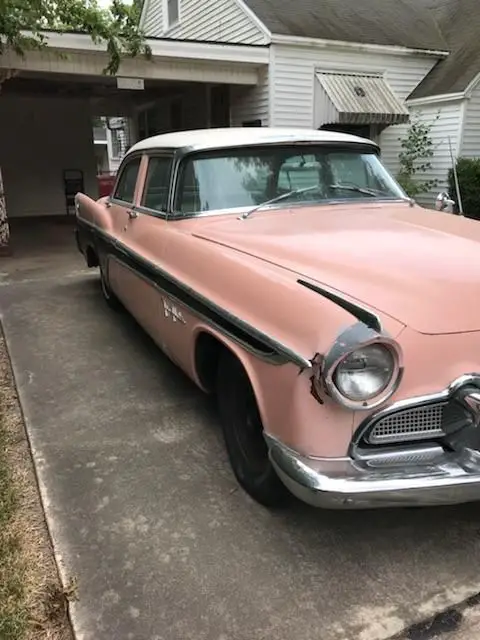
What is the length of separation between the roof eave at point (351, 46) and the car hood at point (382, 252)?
27.7 feet

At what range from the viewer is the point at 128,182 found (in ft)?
16.3

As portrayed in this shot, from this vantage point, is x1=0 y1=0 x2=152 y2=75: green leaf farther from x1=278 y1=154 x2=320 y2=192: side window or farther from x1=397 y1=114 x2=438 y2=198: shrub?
x1=397 y1=114 x2=438 y2=198: shrub

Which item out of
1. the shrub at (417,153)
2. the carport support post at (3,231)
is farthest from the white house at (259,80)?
the carport support post at (3,231)

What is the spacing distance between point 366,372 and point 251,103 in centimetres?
1081

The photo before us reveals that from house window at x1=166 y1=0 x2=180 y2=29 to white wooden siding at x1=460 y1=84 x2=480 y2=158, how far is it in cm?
852

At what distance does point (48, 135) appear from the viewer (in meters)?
14.4

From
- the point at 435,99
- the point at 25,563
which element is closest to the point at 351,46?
the point at 435,99

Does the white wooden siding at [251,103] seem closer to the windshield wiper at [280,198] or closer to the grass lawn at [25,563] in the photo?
the windshield wiper at [280,198]

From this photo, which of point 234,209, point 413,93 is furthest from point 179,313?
point 413,93

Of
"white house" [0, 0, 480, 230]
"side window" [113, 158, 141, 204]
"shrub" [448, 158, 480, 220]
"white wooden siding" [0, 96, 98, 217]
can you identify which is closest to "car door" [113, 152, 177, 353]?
"side window" [113, 158, 141, 204]

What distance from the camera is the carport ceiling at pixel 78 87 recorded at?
11.5m

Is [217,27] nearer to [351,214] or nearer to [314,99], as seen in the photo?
[314,99]

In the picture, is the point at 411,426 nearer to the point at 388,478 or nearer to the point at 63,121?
the point at 388,478

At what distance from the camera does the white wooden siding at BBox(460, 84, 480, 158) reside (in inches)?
466
